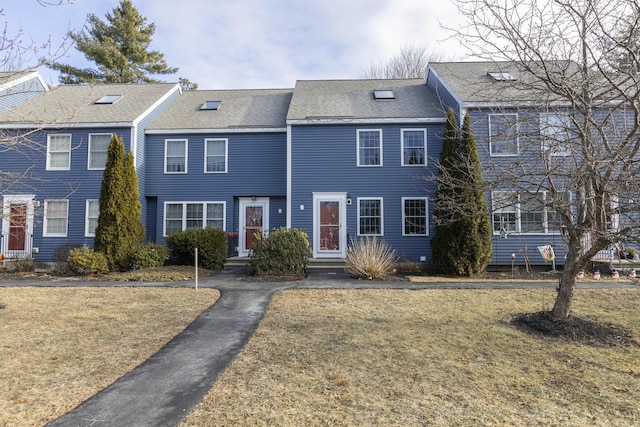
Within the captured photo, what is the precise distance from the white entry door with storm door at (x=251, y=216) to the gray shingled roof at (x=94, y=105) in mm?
5434

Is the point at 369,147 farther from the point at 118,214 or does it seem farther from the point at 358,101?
→ the point at 118,214

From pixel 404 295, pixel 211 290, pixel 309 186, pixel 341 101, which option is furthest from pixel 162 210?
pixel 404 295

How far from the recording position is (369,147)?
13.9 m

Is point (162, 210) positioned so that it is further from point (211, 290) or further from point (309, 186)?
point (211, 290)

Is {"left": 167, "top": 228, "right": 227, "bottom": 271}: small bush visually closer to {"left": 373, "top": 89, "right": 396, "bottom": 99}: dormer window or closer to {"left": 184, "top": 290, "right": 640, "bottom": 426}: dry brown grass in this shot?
{"left": 184, "top": 290, "right": 640, "bottom": 426}: dry brown grass

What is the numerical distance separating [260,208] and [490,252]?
8625mm

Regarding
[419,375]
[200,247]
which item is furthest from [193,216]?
[419,375]

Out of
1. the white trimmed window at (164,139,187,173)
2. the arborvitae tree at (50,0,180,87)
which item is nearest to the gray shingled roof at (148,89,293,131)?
the white trimmed window at (164,139,187,173)

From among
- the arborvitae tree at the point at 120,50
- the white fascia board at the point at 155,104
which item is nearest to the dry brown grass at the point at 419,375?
the white fascia board at the point at 155,104

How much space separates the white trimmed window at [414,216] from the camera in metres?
13.5

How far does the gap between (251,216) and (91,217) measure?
6.10 m

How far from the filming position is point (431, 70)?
1568 cm

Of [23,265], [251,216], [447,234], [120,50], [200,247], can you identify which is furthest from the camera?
[120,50]

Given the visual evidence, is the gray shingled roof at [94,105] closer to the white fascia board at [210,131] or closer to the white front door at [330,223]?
the white fascia board at [210,131]
